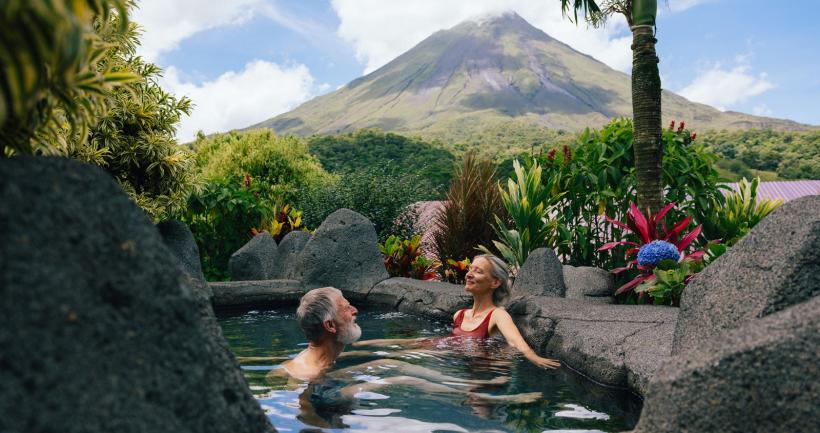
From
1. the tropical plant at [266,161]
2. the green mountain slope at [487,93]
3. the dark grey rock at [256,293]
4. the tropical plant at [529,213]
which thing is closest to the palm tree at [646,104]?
the tropical plant at [529,213]

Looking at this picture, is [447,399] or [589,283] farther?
[589,283]

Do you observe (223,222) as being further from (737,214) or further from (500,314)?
(737,214)

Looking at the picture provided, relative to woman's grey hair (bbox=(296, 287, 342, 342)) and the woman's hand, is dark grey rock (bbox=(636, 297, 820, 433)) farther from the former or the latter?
the woman's hand

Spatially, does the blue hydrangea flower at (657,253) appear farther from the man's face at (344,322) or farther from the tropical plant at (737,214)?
the man's face at (344,322)

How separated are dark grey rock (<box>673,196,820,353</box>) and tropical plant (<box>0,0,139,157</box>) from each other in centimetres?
201

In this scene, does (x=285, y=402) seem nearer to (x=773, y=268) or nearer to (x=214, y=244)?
(x=773, y=268)

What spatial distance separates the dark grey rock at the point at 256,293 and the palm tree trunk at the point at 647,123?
4721 millimetres

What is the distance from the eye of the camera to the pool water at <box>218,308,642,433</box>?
3.76 metres

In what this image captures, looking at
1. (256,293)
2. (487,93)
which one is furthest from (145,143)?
(487,93)

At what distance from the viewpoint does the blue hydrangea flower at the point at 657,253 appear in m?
6.53

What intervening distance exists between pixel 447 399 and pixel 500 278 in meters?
2.10

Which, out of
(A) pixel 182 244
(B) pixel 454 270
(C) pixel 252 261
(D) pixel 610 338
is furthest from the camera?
(C) pixel 252 261

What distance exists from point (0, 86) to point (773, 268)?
2613 millimetres

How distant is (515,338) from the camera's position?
5.70 meters
